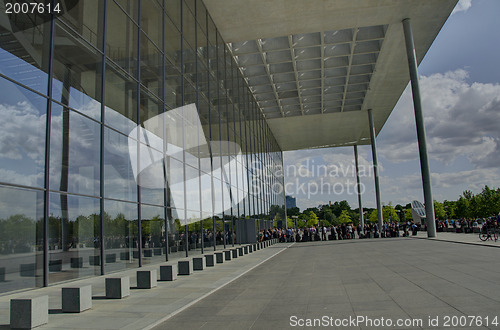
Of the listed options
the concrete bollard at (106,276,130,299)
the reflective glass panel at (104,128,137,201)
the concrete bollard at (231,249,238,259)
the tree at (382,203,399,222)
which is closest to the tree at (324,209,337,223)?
the tree at (382,203,399,222)

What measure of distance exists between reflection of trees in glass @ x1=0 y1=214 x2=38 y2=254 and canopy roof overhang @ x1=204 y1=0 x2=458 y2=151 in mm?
19456

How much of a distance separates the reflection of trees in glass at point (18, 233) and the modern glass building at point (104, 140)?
3cm

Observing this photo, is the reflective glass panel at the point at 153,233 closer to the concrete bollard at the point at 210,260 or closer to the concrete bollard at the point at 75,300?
the concrete bollard at the point at 210,260

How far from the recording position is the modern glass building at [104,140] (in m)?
10.3

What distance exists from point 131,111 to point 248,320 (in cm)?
1098

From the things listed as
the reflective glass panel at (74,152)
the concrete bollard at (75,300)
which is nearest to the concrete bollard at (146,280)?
the concrete bollard at (75,300)

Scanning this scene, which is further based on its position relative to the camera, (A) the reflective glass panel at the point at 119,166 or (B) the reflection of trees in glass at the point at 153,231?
(B) the reflection of trees in glass at the point at 153,231

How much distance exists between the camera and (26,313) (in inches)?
261

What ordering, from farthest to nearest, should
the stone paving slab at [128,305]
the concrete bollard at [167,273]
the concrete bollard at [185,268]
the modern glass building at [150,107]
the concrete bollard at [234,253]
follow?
the concrete bollard at [234,253] → the concrete bollard at [185,268] → the concrete bollard at [167,273] → the modern glass building at [150,107] → the stone paving slab at [128,305]

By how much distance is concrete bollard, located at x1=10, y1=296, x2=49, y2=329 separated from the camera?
21.6 ft

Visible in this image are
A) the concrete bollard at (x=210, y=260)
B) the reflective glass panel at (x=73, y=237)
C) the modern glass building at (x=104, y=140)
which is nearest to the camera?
the modern glass building at (x=104, y=140)

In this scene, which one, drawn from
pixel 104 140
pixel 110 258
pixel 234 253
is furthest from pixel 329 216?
pixel 104 140

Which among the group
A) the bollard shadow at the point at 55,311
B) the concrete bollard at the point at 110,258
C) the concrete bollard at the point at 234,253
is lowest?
the concrete bollard at the point at 234,253

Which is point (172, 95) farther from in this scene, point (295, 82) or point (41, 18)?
point (295, 82)
